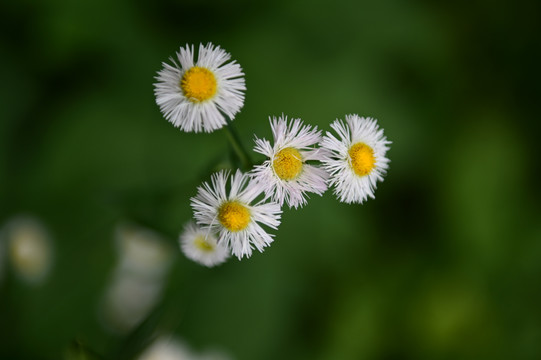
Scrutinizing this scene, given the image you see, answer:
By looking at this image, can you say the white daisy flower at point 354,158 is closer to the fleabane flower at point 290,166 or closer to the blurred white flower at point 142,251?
the fleabane flower at point 290,166

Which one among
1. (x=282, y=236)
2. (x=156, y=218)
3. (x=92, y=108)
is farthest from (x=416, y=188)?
(x=92, y=108)

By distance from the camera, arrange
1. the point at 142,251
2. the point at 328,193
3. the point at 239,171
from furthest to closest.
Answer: the point at 328,193, the point at 142,251, the point at 239,171

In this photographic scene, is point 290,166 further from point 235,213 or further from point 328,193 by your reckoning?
point 328,193

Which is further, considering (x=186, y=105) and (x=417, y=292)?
(x=417, y=292)

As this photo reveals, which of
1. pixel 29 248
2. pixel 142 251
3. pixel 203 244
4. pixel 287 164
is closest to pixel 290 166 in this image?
pixel 287 164

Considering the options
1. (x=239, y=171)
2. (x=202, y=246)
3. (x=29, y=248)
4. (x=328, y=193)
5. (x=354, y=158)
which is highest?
(x=328, y=193)

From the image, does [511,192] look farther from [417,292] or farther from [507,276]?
[417,292]
